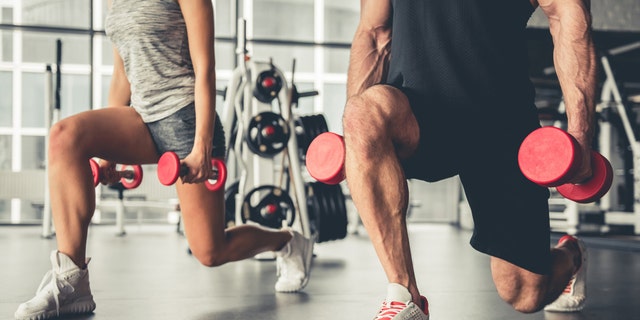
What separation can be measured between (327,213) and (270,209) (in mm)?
318

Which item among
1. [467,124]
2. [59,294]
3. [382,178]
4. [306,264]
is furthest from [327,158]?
[306,264]

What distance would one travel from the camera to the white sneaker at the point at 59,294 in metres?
1.63

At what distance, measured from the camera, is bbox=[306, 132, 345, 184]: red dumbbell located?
1.31 m

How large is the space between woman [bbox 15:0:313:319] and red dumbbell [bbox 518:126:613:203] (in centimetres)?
88

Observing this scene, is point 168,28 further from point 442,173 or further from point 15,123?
point 15,123

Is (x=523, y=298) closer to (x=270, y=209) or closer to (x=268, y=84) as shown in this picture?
(x=270, y=209)

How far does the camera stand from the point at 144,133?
1824 millimetres

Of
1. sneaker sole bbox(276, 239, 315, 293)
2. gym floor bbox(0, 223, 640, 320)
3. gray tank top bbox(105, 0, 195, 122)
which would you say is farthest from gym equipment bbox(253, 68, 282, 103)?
gray tank top bbox(105, 0, 195, 122)

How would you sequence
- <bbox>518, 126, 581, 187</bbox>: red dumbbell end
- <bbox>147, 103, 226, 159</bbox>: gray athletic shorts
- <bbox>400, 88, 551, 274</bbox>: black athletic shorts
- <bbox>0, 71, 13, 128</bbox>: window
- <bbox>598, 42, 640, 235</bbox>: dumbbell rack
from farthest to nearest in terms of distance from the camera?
<bbox>0, 71, 13, 128</bbox>: window → <bbox>598, 42, 640, 235</bbox>: dumbbell rack → <bbox>147, 103, 226, 159</bbox>: gray athletic shorts → <bbox>400, 88, 551, 274</bbox>: black athletic shorts → <bbox>518, 126, 581, 187</bbox>: red dumbbell end

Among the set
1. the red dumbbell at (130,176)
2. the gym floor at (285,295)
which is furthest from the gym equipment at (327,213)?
the red dumbbell at (130,176)

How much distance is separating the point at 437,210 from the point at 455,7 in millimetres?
7336

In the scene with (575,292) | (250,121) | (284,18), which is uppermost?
(284,18)

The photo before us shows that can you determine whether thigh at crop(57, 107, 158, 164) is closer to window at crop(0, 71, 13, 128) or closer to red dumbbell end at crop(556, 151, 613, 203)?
red dumbbell end at crop(556, 151, 613, 203)

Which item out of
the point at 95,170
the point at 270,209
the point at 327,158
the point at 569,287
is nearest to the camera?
the point at 327,158
